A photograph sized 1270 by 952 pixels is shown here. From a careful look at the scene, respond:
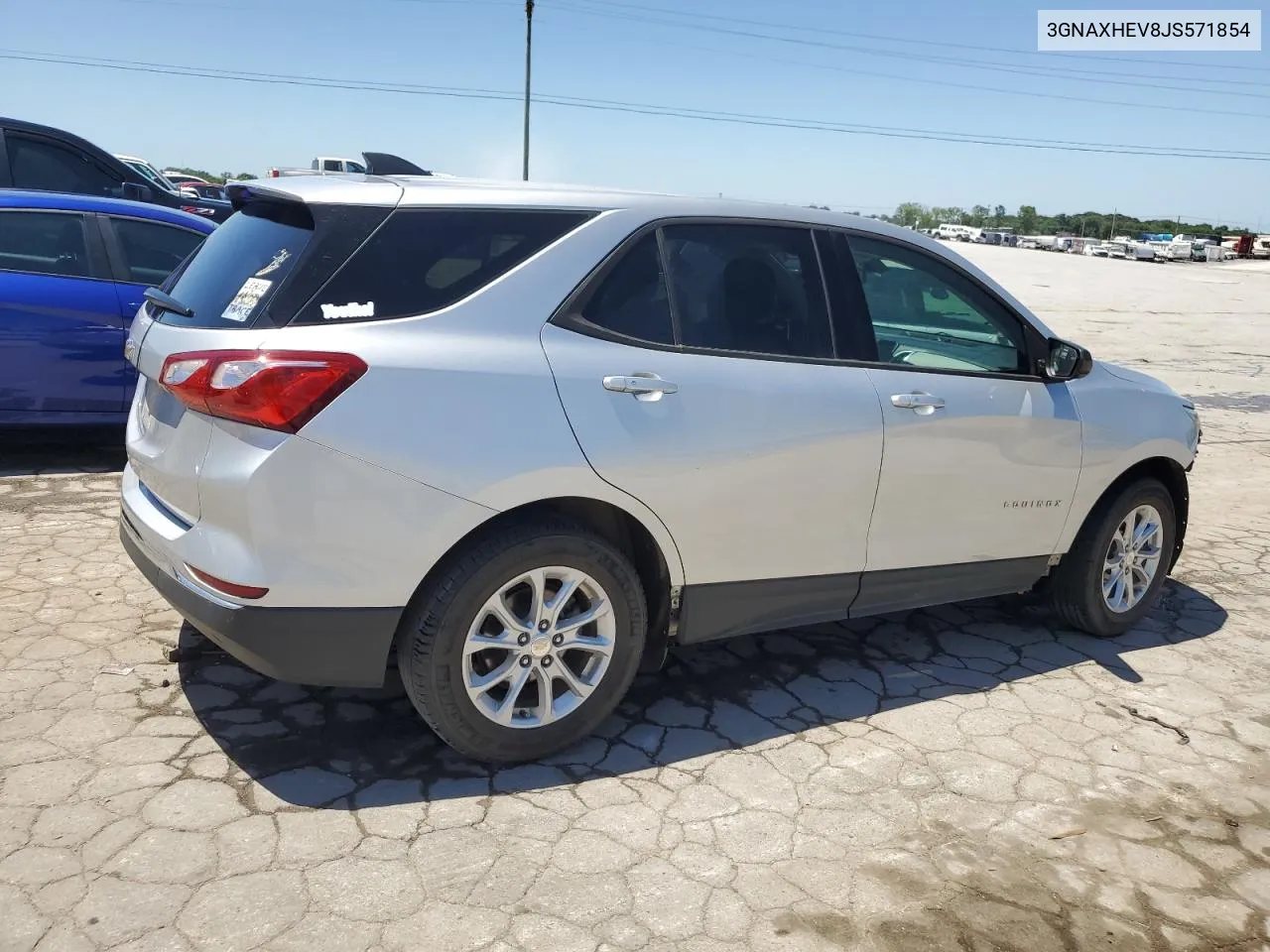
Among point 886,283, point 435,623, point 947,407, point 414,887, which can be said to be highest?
point 886,283

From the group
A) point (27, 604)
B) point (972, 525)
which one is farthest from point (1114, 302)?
point (27, 604)

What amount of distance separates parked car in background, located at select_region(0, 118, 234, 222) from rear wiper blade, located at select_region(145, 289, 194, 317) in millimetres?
6634

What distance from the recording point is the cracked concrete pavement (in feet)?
8.75

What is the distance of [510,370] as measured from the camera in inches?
121

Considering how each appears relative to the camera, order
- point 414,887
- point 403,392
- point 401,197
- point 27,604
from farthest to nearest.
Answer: point 27,604
point 401,197
point 403,392
point 414,887

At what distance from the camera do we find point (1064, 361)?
14.1ft

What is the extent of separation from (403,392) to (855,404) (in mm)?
1645

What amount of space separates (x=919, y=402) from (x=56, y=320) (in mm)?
4884

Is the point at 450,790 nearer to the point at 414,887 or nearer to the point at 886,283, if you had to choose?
the point at 414,887

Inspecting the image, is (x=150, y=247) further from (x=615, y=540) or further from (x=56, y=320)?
(x=615, y=540)

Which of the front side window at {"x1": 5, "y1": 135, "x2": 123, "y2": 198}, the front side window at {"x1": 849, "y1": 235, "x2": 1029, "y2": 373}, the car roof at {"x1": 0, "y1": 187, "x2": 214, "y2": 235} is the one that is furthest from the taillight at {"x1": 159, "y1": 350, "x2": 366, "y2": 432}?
the front side window at {"x1": 5, "y1": 135, "x2": 123, "y2": 198}

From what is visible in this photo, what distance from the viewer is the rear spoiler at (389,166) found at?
3758 mm

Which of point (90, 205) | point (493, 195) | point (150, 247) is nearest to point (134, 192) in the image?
point (90, 205)

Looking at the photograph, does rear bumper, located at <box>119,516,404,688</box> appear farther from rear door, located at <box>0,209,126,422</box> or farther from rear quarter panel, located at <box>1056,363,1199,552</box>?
rear door, located at <box>0,209,126,422</box>
